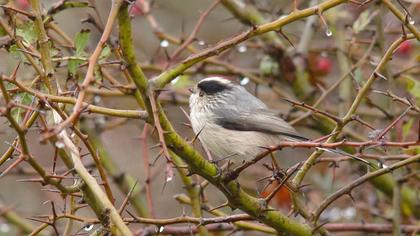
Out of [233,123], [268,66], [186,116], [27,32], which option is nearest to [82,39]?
[27,32]

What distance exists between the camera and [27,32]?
9.49 feet

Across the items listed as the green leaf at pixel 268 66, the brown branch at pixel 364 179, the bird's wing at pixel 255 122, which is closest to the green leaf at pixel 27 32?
the bird's wing at pixel 255 122

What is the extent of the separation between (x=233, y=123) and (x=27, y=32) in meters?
1.16

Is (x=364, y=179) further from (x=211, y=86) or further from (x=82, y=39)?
(x=82, y=39)

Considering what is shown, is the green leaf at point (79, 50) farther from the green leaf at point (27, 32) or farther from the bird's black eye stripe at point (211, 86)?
the bird's black eye stripe at point (211, 86)

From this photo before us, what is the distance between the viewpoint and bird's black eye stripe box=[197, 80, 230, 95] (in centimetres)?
388

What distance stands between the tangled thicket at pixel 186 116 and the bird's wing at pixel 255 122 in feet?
0.76

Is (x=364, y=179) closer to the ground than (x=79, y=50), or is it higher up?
closer to the ground

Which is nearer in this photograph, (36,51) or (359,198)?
(36,51)

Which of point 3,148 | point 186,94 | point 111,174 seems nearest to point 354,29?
→ point 186,94

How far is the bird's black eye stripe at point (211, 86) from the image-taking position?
12.7ft

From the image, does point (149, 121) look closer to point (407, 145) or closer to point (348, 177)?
point (407, 145)

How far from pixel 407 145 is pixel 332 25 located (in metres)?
2.32

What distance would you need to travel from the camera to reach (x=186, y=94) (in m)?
5.06
